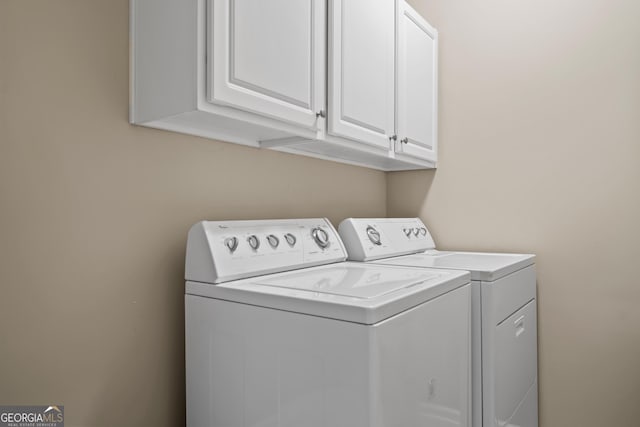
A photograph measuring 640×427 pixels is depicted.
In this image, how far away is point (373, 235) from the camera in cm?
182

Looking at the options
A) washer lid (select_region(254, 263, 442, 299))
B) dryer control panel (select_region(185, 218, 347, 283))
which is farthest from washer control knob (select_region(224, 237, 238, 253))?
washer lid (select_region(254, 263, 442, 299))

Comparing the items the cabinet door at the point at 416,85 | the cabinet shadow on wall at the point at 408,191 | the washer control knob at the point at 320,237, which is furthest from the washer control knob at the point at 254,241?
the cabinet shadow on wall at the point at 408,191

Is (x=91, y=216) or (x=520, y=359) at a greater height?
(x=91, y=216)

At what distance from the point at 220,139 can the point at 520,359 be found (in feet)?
4.72

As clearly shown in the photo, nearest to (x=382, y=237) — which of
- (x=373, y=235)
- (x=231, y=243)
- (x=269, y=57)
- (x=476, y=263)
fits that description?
(x=373, y=235)

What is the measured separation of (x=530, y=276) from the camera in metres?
1.88

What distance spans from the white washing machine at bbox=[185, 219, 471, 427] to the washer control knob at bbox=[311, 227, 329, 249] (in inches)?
5.3

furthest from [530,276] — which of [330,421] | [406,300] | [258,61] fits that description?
[258,61]

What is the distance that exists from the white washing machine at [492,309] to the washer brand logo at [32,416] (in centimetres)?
108

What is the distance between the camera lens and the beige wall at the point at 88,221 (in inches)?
37.6

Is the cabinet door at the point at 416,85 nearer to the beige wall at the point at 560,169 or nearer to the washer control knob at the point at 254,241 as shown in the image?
the beige wall at the point at 560,169

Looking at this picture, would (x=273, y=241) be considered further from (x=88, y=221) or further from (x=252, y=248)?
(x=88, y=221)

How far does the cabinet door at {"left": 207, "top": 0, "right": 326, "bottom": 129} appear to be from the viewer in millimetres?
1033

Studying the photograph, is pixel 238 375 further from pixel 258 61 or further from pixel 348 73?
pixel 348 73
